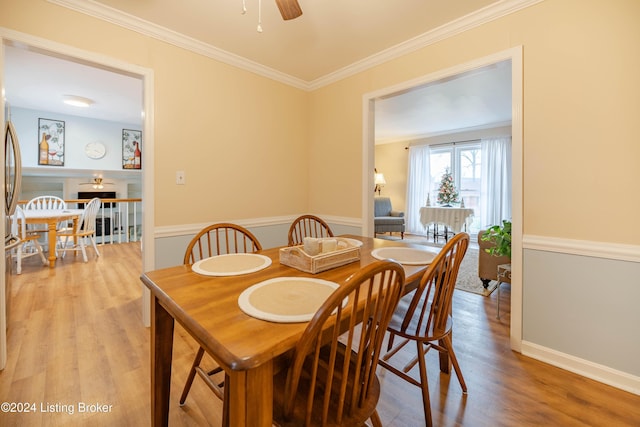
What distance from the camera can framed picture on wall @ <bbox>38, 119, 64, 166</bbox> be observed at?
194 inches

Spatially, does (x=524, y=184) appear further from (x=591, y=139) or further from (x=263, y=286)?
(x=263, y=286)

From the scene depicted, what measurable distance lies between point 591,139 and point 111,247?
6289 millimetres

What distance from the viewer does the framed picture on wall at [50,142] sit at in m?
4.92

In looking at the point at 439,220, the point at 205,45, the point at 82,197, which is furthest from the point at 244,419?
the point at 82,197

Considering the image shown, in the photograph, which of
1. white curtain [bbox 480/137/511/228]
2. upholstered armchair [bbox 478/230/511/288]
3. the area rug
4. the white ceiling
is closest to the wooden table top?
the white ceiling

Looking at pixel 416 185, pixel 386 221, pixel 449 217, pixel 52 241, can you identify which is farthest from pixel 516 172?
pixel 52 241

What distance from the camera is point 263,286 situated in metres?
1.01

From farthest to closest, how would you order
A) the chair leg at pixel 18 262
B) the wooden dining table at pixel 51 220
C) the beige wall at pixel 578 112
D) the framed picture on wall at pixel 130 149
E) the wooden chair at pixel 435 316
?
the framed picture on wall at pixel 130 149 → the wooden dining table at pixel 51 220 → the chair leg at pixel 18 262 → the beige wall at pixel 578 112 → the wooden chair at pixel 435 316

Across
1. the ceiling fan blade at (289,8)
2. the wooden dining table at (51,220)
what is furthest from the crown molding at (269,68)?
the wooden dining table at (51,220)

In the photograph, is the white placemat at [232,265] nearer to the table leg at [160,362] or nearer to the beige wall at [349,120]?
the table leg at [160,362]

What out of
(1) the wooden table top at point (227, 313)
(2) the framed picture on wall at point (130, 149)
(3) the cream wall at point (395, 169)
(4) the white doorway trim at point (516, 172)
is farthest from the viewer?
(3) the cream wall at point (395, 169)

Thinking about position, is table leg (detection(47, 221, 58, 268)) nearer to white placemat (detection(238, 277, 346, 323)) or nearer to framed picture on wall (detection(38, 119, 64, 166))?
framed picture on wall (detection(38, 119, 64, 166))

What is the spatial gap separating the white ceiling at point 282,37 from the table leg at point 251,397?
2.12m

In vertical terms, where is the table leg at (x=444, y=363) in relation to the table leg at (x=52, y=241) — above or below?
below
